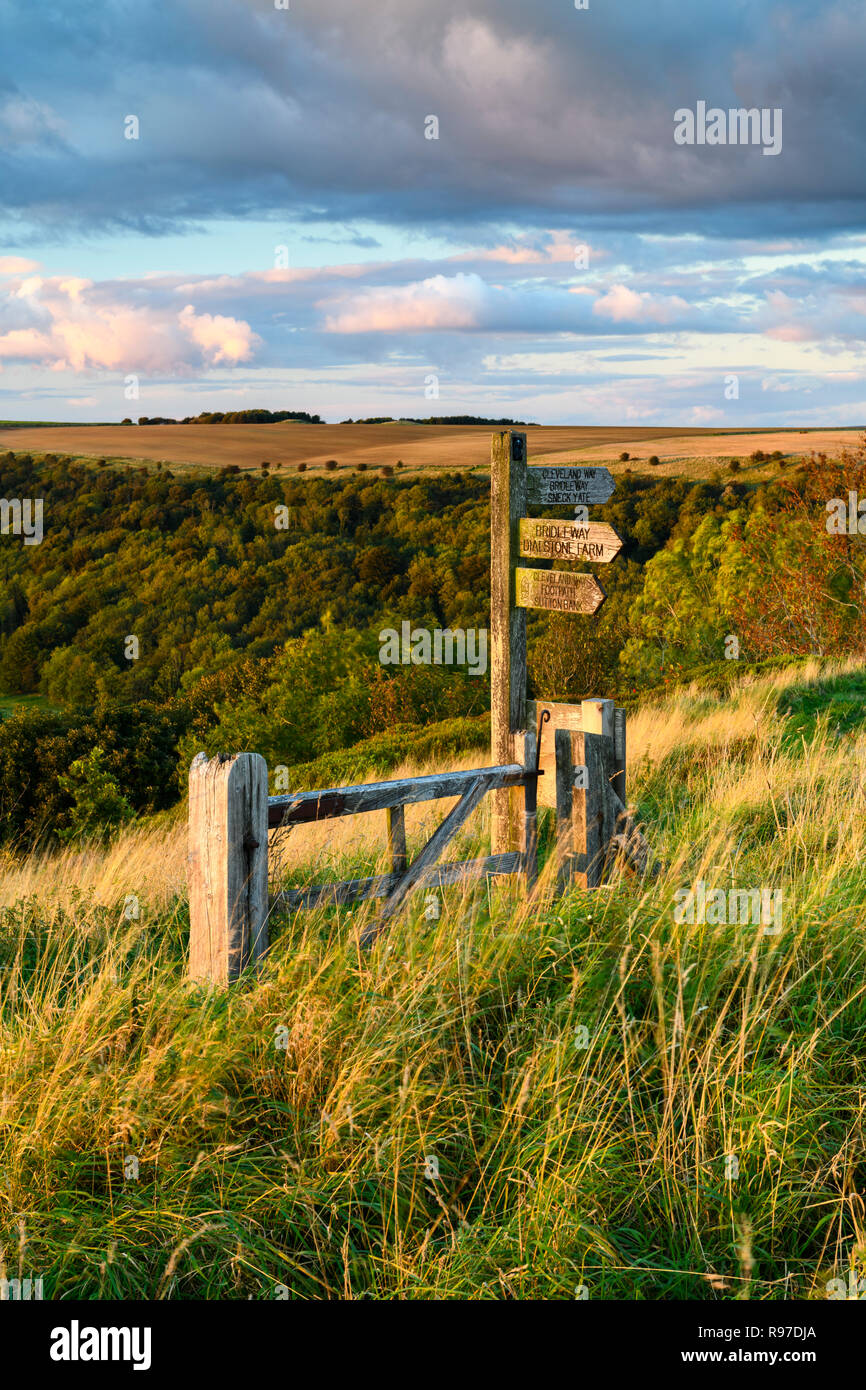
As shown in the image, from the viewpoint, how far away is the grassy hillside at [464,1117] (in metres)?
3.09

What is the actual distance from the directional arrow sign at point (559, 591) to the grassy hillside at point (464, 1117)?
7.80 ft

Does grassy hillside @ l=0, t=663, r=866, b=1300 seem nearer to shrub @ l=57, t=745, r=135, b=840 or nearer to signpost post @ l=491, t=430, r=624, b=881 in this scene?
signpost post @ l=491, t=430, r=624, b=881

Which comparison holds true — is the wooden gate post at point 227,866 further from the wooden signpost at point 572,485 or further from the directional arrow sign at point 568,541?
the wooden signpost at point 572,485

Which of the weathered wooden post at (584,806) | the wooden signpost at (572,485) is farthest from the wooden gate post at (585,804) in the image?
the wooden signpost at (572,485)

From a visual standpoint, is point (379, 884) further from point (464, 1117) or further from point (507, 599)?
point (507, 599)

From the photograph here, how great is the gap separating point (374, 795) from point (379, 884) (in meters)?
0.43

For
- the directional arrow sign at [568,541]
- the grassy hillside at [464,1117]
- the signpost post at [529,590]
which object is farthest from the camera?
the directional arrow sign at [568,541]

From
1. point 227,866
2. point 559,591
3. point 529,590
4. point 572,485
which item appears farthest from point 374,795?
point 572,485

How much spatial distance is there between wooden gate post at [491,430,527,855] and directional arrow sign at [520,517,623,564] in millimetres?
109

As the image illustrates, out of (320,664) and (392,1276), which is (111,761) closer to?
(320,664)

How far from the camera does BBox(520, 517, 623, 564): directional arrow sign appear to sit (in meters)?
6.38

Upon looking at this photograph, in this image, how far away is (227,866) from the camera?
4441 mm

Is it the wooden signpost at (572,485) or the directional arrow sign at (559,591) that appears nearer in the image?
the directional arrow sign at (559,591)

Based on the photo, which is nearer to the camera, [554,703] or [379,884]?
[379,884]
